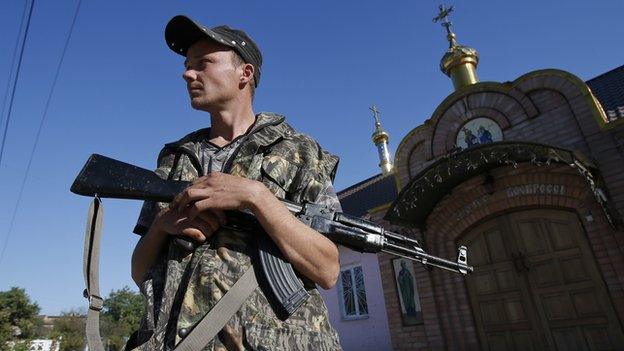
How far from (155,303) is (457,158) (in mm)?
6984

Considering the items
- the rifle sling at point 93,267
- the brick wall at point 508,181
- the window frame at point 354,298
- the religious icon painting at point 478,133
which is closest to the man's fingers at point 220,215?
the rifle sling at point 93,267

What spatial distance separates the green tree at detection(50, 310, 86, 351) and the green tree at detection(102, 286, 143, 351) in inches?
95.8

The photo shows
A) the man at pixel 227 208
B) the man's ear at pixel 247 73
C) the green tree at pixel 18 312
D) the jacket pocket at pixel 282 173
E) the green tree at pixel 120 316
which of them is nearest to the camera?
the man at pixel 227 208

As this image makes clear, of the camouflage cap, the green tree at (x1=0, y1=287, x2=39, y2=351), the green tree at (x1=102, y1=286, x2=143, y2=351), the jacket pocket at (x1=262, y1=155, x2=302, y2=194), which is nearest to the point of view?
the jacket pocket at (x1=262, y1=155, x2=302, y2=194)

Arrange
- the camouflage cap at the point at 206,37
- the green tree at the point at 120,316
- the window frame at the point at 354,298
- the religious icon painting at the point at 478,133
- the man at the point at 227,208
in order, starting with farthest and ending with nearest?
the green tree at the point at 120,316
the window frame at the point at 354,298
the religious icon painting at the point at 478,133
the camouflage cap at the point at 206,37
the man at the point at 227,208

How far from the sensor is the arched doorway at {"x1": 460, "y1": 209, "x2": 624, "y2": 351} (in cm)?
663

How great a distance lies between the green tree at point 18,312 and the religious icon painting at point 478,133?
29600 millimetres

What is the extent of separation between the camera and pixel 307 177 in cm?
159

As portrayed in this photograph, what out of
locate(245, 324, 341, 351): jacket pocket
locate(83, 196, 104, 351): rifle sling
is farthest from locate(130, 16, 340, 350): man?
locate(83, 196, 104, 351): rifle sling

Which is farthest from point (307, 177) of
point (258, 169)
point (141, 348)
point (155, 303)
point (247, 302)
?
point (141, 348)

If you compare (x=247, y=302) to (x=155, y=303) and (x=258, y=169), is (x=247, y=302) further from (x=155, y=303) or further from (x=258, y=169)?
(x=258, y=169)

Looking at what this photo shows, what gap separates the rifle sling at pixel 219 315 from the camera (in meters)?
1.09

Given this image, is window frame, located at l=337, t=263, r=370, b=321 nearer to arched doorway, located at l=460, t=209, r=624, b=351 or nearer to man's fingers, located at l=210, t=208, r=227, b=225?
arched doorway, located at l=460, t=209, r=624, b=351

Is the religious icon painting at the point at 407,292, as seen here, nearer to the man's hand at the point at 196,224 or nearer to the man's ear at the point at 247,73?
the man's ear at the point at 247,73
